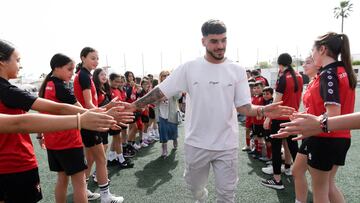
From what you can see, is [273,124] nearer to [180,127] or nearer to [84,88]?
[84,88]

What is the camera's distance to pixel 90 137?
13.4 feet

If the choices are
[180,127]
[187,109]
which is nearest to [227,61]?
[187,109]

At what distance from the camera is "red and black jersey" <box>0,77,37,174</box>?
7.43 ft

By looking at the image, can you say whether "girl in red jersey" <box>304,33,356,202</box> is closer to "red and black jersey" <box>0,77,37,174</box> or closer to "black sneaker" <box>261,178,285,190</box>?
"black sneaker" <box>261,178,285,190</box>

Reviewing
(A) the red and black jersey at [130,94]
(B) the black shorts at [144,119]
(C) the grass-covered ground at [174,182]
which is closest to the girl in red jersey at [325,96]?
(C) the grass-covered ground at [174,182]

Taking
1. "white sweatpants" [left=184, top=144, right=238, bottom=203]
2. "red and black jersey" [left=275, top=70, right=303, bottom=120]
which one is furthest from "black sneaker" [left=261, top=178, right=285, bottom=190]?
"white sweatpants" [left=184, top=144, right=238, bottom=203]

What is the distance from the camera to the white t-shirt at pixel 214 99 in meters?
3.19

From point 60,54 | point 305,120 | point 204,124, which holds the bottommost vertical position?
point 204,124

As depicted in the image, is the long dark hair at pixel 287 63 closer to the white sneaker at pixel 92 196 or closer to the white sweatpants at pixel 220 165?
the white sweatpants at pixel 220 165

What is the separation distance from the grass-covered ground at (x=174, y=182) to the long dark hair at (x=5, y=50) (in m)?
2.86

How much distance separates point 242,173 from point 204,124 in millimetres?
2728

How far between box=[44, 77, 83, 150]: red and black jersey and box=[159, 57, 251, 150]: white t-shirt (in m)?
1.35

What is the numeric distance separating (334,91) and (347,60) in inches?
16.6

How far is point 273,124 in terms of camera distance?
15.7 feet
